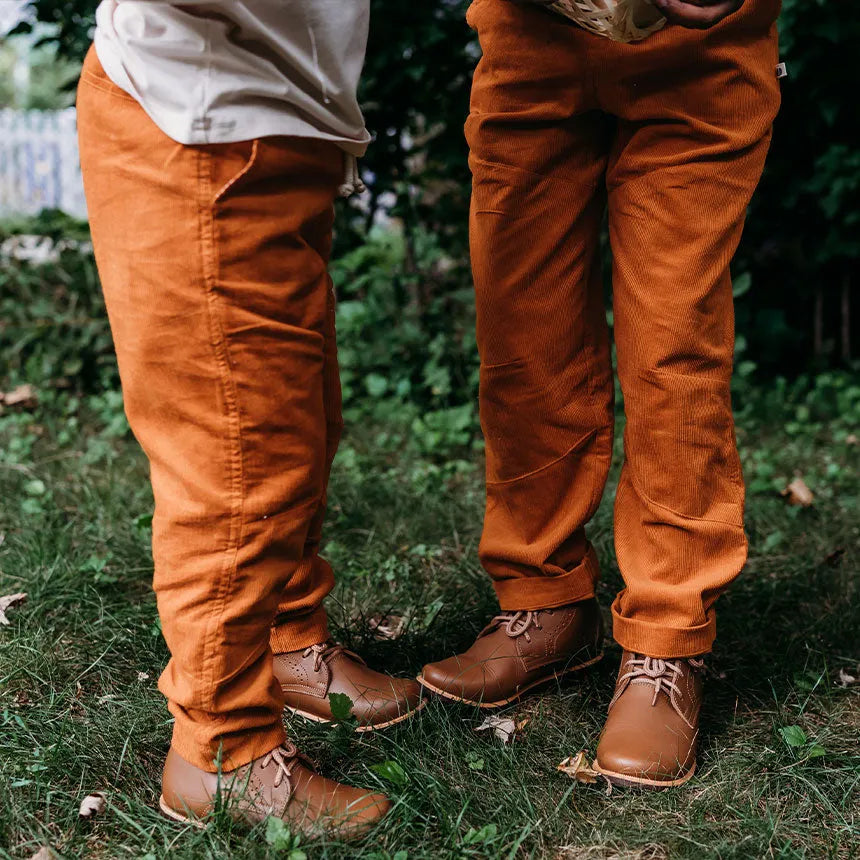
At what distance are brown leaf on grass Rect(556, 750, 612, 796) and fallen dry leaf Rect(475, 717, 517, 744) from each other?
12 centimetres

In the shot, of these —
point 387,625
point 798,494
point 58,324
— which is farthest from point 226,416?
point 58,324

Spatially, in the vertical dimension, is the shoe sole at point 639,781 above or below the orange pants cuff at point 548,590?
below

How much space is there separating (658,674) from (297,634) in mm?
635

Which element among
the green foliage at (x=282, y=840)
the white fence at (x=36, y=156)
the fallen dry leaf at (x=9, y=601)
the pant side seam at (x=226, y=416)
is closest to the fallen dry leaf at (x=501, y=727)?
the green foliage at (x=282, y=840)

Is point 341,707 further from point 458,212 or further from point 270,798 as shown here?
point 458,212

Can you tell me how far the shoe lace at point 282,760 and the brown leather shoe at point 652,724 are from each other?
1.65 ft

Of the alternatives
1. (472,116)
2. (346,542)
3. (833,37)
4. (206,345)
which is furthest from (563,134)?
(833,37)

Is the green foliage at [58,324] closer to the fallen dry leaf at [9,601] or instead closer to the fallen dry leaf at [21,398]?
the fallen dry leaf at [21,398]

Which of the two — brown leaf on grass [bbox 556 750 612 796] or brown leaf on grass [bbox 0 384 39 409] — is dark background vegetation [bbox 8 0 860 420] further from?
brown leaf on grass [bbox 556 750 612 796]

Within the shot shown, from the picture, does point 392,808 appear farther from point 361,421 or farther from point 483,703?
point 361,421

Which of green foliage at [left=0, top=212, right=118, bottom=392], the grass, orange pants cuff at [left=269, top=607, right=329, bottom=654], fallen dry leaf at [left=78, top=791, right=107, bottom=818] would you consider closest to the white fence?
green foliage at [left=0, top=212, right=118, bottom=392]

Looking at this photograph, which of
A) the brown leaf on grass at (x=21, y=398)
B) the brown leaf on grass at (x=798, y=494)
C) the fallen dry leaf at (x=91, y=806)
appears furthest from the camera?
the brown leaf on grass at (x=21, y=398)

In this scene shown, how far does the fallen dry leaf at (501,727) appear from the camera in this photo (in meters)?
1.66

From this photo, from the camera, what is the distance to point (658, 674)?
5.27ft
